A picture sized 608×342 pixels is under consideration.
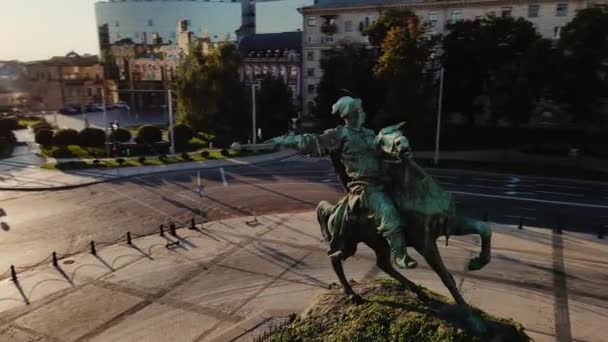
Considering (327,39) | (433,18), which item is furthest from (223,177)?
(327,39)

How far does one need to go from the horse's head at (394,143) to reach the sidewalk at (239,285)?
6.91 m

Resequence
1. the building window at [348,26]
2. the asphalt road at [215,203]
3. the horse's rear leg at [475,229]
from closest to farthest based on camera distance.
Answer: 1. the horse's rear leg at [475,229]
2. the asphalt road at [215,203]
3. the building window at [348,26]

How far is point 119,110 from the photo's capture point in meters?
104

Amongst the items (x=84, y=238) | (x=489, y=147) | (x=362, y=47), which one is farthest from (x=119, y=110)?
(x=84, y=238)

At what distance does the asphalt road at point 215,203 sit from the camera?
24.8 m

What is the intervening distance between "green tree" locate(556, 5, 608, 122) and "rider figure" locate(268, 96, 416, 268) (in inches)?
1491

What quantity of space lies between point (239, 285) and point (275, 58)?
6573 centimetres

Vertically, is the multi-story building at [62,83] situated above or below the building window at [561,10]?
below

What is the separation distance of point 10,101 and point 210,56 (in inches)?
2652

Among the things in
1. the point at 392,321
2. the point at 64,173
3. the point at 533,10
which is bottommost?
the point at 64,173

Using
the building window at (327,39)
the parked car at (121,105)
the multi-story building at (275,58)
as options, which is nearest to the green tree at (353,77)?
the building window at (327,39)

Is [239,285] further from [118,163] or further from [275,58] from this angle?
[275,58]

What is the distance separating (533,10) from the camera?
56844 mm

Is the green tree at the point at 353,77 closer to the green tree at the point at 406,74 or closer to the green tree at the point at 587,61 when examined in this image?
the green tree at the point at 406,74
